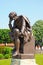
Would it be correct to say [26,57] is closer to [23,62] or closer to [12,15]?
[23,62]

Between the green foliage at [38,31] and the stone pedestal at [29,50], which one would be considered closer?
the stone pedestal at [29,50]

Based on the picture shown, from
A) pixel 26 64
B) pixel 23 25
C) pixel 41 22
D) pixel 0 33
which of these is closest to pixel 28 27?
pixel 23 25

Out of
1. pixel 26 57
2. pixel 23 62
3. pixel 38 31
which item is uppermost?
pixel 38 31

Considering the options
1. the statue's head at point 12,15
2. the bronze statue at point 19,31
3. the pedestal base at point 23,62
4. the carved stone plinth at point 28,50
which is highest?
the statue's head at point 12,15

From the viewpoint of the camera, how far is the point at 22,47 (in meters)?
12.3

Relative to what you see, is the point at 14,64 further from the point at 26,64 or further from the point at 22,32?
the point at 22,32

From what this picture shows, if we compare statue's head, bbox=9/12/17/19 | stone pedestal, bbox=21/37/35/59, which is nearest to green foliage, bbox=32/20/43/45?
stone pedestal, bbox=21/37/35/59

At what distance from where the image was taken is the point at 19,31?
473 inches

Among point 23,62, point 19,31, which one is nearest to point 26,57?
point 23,62

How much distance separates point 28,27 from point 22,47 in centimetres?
→ 85

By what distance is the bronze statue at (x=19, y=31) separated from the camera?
39.3ft

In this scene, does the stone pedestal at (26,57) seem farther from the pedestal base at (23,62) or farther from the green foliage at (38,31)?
the green foliage at (38,31)

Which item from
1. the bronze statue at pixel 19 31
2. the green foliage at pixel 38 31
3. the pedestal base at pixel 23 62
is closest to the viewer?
the pedestal base at pixel 23 62

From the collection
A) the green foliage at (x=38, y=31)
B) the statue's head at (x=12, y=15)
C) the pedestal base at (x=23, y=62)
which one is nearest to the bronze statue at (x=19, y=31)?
the statue's head at (x=12, y=15)
